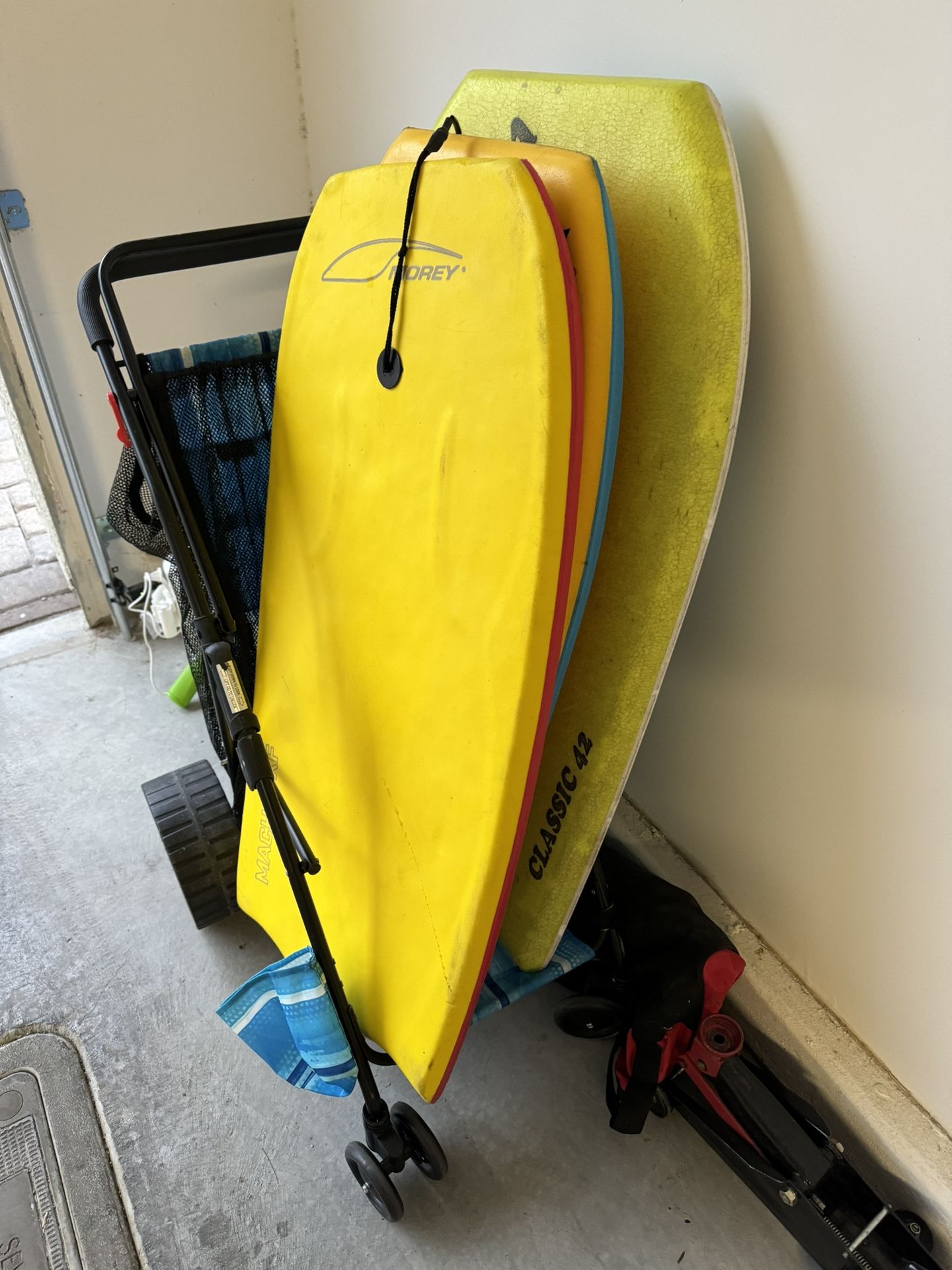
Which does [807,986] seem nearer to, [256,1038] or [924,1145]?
[924,1145]

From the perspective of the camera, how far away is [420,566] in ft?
3.64

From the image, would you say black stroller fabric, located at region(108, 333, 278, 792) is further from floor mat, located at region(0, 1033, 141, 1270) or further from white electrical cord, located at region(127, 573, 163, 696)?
white electrical cord, located at region(127, 573, 163, 696)

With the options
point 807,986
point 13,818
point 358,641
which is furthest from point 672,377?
point 13,818

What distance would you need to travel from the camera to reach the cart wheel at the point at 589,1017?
1438 millimetres

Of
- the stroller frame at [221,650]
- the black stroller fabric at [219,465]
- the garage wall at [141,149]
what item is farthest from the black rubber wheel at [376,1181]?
the garage wall at [141,149]

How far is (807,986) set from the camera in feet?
4.46

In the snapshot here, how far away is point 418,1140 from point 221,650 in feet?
2.59

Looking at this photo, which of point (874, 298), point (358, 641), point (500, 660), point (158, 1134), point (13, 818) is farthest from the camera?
point (13, 818)

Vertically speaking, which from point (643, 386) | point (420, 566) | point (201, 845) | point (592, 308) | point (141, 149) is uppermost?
point (141, 149)

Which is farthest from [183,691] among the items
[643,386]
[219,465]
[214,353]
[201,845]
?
[643,386]

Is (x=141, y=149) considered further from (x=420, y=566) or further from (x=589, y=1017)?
(x=589, y=1017)

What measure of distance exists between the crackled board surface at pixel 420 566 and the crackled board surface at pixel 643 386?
15 centimetres

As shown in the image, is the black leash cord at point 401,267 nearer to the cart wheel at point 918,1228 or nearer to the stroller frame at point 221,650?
the stroller frame at point 221,650

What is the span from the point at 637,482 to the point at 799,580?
0.25 metres
